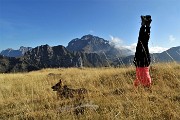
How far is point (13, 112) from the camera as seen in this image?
23.1ft

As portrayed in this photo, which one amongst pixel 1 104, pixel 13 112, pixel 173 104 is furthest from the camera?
pixel 1 104

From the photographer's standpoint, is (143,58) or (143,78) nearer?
(143,78)

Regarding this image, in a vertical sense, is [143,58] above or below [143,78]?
above

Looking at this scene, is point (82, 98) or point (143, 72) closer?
point (82, 98)

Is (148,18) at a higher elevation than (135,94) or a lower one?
higher

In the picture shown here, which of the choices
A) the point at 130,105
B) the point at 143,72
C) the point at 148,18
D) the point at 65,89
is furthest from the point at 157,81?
the point at 130,105

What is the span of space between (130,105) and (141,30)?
9.85ft

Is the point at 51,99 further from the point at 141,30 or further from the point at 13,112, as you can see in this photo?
the point at 141,30

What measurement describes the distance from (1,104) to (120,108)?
145 inches

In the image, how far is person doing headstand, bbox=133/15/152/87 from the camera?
8.13m

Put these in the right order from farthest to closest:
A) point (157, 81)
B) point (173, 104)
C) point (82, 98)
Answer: point (157, 81), point (82, 98), point (173, 104)

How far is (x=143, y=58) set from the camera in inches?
327

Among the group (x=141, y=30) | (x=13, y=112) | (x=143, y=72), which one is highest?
(x=141, y=30)

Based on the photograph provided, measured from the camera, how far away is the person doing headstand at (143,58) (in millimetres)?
8133
